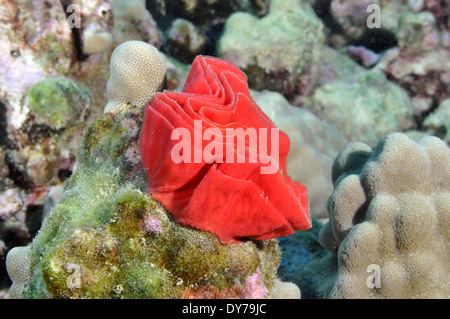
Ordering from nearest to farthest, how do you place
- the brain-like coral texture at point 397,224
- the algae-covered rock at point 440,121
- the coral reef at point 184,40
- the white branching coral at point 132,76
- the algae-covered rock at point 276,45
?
the brain-like coral texture at point 397,224 < the white branching coral at point 132,76 < the algae-covered rock at point 276,45 < the coral reef at point 184,40 < the algae-covered rock at point 440,121

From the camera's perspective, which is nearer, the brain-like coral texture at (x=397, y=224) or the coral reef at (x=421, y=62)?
the brain-like coral texture at (x=397, y=224)

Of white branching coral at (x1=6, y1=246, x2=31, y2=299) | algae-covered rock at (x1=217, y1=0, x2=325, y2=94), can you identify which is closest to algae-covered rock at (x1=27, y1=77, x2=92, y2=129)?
white branching coral at (x1=6, y1=246, x2=31, y2=299)

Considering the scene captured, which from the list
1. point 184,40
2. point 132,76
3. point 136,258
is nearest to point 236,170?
point 136,258

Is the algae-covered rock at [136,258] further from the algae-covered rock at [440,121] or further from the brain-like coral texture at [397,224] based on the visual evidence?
the algae-covered rock at [440,121]

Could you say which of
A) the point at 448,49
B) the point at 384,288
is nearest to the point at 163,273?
the point at 384,288

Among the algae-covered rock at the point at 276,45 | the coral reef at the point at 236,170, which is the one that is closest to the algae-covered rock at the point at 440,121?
the coral reef at the point at 236,170

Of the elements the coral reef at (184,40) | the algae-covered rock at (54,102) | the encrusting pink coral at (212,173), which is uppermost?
the encrusting pink coral at (212,173)
